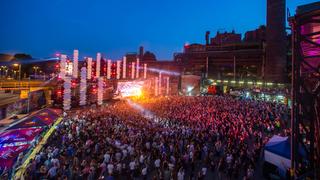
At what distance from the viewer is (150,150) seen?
1267cm

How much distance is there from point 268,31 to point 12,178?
46090 mm

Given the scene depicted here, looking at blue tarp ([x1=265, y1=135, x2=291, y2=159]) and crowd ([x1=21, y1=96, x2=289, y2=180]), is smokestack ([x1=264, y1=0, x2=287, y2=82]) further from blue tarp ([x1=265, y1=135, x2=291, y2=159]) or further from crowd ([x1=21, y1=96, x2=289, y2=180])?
blue tarp ([x1=265, y1=135, x2=291, y2=159])

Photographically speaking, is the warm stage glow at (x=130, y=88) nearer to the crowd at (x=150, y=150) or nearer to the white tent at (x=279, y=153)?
the crowd at (x=150, y=150)

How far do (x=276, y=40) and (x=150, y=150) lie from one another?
39.6 metres

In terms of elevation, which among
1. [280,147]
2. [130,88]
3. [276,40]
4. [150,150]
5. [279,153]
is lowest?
[150,150]

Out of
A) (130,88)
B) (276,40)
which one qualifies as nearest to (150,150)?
(130,88)

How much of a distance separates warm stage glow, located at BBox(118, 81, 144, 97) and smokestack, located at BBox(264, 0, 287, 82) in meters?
26.2

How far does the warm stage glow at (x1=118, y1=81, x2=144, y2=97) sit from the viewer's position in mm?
33812

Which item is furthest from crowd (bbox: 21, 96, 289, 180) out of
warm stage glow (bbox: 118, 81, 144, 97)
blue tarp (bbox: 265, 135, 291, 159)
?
warm stage glow (bbox: 118, 81, 144, 97)

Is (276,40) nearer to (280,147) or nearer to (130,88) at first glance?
(130,88)

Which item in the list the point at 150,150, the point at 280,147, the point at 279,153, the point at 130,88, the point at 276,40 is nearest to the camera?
the point at 279,153

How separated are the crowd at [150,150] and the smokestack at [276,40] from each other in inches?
1081

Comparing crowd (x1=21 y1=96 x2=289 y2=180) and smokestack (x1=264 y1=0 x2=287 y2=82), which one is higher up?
smokestack (x1=264 y1=0 x2=287 y2=82)

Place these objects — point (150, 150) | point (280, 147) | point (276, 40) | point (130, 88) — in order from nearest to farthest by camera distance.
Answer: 1. point (280, 147)
2. point (150, 150)
3. point (130, 88)
4. point (276, 40)
